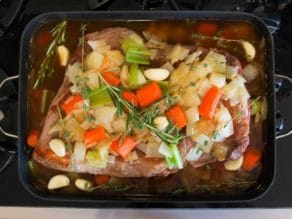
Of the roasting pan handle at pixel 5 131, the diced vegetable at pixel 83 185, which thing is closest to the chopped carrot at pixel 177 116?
the diced vegetable at pixel 83 185

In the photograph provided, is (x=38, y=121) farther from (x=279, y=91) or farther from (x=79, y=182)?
(x=279, y=91)

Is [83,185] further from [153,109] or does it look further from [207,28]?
[207,28]

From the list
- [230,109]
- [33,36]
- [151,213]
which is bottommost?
[151,213]

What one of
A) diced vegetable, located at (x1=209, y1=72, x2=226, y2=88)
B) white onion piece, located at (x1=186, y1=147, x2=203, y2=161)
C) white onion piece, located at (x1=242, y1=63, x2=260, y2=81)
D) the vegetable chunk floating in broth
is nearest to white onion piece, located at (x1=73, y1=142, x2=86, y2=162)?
the vegetable chunk floating in broth

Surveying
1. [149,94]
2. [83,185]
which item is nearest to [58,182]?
[83,185]

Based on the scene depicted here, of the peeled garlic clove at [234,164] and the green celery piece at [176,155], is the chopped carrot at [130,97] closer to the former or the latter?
the green celery piece at [176,155]

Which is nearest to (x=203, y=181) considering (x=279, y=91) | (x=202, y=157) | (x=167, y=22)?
(x=202, y=157)
